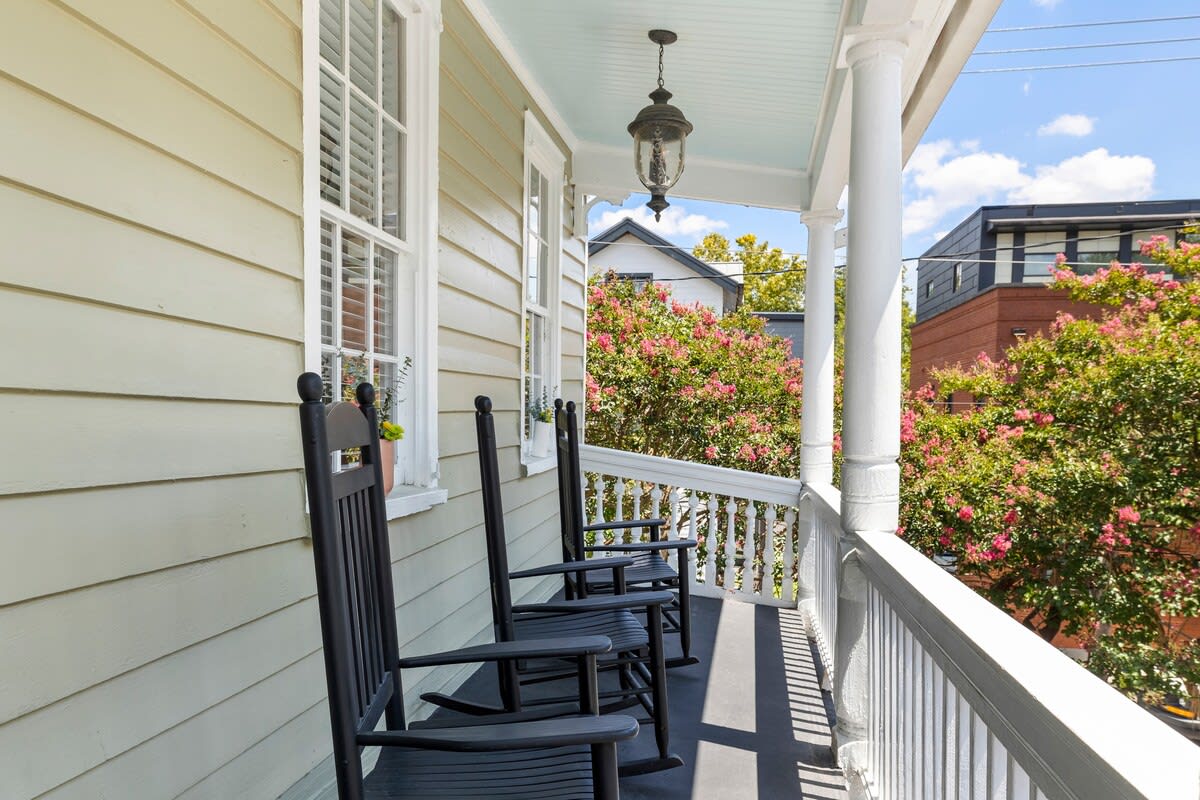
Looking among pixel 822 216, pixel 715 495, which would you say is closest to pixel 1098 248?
pixel 822 216

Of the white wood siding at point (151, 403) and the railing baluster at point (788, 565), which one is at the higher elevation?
the white wood siding at point (151, 403)

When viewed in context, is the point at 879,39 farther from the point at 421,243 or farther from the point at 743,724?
the point at 743,724

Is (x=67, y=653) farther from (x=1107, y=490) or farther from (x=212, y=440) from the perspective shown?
(x=1107, y=490)

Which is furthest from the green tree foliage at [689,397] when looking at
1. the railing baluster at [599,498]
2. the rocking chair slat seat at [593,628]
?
the rocking chair slat seat at [593,628]

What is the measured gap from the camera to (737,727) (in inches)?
120

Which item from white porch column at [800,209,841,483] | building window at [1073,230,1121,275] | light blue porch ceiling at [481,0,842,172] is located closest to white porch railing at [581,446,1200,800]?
white porch column at [800,209,841,483]

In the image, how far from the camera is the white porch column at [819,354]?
466 cm

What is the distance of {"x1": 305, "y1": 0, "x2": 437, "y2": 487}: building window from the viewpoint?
2.29 meters

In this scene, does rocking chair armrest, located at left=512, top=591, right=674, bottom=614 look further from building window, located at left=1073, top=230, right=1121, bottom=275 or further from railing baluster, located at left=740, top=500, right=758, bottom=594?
building window, located at left=1073, top=230, right=1121, bottom=275

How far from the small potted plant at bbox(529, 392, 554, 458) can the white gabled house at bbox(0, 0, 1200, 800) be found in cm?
84

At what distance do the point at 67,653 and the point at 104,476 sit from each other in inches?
11.1

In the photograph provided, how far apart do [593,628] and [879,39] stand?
77.3 inches

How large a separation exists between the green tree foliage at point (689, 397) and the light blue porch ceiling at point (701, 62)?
3168 millimetres

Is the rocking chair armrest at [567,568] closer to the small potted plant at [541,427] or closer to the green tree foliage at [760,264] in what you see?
the small potted plant at [541,427]
